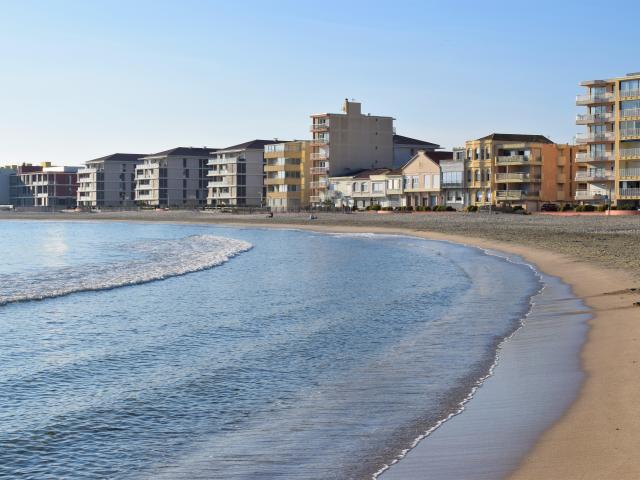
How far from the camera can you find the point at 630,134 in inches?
3580

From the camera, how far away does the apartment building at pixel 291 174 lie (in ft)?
475

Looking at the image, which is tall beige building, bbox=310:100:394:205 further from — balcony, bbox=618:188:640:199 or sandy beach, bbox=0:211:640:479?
sandy beach, bbox=0:211:640:479

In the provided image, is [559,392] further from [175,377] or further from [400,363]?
[175,377]

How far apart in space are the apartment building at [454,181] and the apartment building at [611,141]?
1822 centimetres

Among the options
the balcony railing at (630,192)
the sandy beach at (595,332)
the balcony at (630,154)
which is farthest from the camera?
the balcony at (630,154)

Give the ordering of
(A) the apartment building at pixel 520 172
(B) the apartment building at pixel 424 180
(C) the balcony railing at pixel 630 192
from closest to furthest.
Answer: (C) the balcony railing at pixel 630 192 < (A) the apartment building at pixel 520 172 < (B) the apartment building at pixel 424 180

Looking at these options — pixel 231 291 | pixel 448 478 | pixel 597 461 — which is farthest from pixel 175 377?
pixel 231 291

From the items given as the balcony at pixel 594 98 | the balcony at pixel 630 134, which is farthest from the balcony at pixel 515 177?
the balcony at pixel 630 134

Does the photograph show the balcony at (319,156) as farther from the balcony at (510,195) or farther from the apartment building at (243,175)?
the balcony at (510,195)

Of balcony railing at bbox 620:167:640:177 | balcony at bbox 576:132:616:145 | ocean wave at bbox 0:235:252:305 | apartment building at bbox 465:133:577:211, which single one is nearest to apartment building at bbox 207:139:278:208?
apartment building at bbox 465:133:577:211

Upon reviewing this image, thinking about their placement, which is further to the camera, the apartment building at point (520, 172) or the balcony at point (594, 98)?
the apartment building at point (520, 172)

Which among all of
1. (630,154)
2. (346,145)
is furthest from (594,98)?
(346,145)

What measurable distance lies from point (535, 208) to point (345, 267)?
66.5 meters

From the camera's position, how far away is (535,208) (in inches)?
4043
